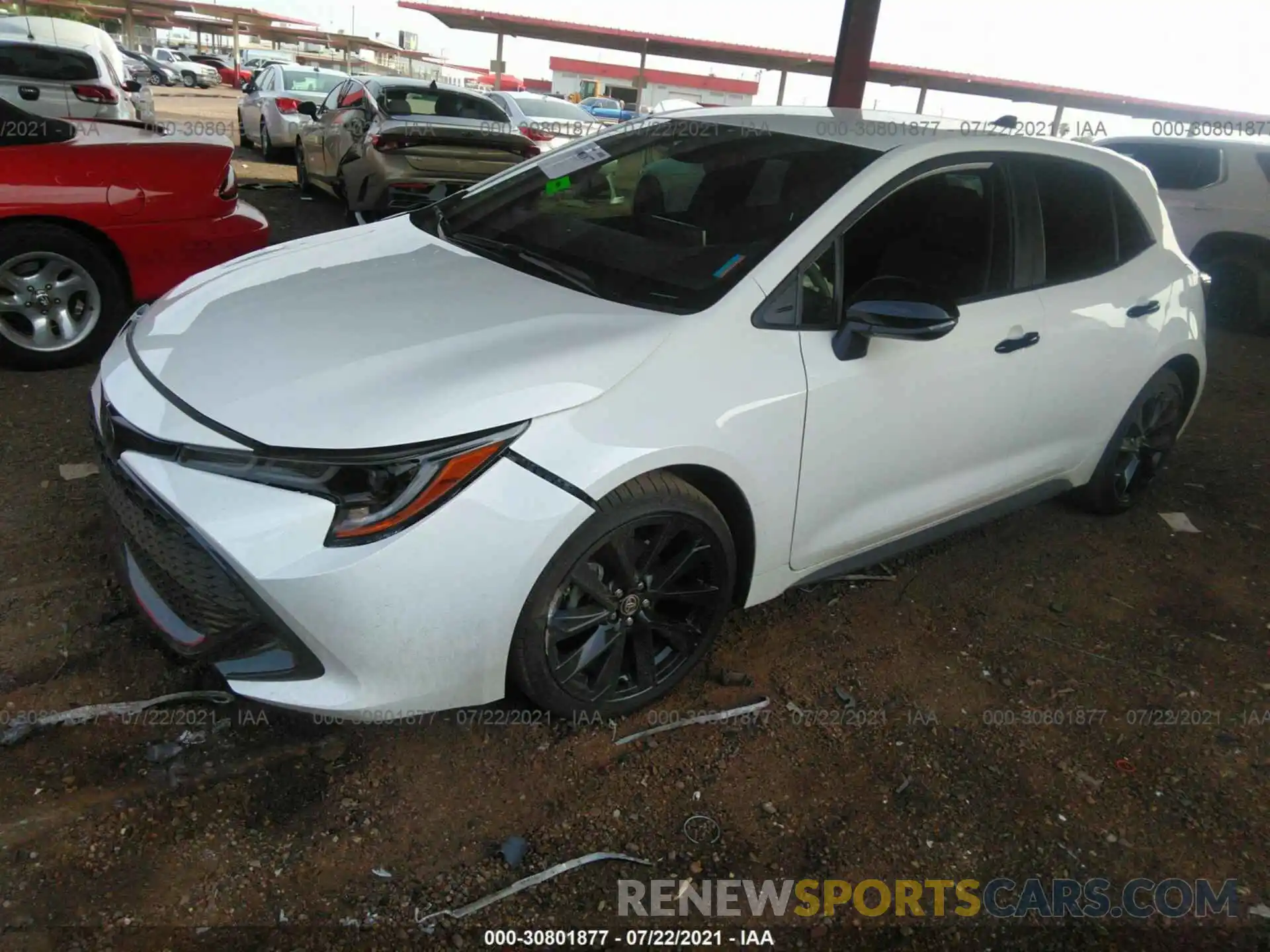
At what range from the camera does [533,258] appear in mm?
2871

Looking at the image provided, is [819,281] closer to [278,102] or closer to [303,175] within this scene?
[303,175]

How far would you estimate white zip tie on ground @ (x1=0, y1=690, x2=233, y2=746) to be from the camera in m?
2.34

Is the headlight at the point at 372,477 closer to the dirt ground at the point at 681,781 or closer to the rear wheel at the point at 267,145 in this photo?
the dirt ground at the point at 681,781

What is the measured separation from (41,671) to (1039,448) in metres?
3.41

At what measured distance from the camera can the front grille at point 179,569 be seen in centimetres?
206

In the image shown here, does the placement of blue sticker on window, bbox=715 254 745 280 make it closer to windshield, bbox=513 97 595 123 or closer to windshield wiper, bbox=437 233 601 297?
windshield wiper, bbox=437 233 601 297

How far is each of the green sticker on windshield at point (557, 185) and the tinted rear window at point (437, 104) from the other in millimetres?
6718

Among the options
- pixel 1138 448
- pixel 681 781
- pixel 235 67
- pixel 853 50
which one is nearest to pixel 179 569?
pixel 681 781

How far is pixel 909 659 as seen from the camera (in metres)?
3.09

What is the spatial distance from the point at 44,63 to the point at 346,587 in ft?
32.6

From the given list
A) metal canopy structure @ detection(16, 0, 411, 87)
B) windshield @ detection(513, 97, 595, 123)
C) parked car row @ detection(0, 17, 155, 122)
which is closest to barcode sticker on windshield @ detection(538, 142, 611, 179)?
parked car row @ detection(0, 17, 155, 122)

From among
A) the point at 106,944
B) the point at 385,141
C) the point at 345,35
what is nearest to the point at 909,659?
the point at 106,944

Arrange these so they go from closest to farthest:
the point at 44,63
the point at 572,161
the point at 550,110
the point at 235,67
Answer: the point at 572,161 < the point at 44,63 < the point at 550,110 < the point at 235,67

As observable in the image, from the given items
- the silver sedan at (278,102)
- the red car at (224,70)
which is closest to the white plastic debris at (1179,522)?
the silver sedan at (278,102)
